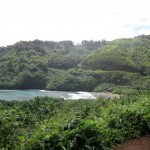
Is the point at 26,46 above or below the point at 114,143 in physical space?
above

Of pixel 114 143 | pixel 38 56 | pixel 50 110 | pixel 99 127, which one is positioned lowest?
pixel 50 110

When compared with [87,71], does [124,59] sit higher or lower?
higher

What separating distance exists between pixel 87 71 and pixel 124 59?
9944mm

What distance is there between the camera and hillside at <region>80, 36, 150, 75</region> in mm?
73250

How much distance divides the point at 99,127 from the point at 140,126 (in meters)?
1.99

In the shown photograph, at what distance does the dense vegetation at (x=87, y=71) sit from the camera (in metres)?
67.9

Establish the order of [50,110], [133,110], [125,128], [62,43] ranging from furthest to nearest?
[62,43] → [50,110] → [133,110] → [125,128]

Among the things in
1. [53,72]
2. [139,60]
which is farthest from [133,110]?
[53,72]

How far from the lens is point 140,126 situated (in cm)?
893

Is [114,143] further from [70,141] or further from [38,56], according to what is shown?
[38,56]

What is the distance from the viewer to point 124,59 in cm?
7525

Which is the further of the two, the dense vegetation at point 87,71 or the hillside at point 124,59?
the hillside at point 124,59

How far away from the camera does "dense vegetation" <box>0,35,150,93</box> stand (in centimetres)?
6788

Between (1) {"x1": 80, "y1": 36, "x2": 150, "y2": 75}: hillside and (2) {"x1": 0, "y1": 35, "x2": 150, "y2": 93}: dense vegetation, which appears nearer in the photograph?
(2) {"x1": 0, "y1": 35, "x2": 150, "y2": 93}: dense vegetation
